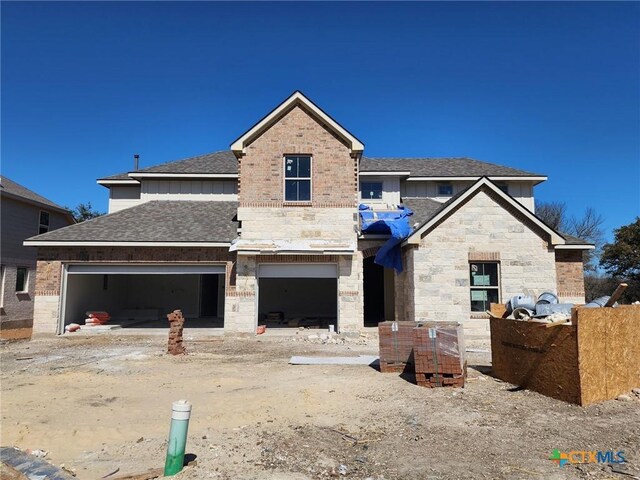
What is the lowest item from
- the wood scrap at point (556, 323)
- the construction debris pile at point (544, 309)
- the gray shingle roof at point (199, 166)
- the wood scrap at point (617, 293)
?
the wood scrap at point (556, 323)

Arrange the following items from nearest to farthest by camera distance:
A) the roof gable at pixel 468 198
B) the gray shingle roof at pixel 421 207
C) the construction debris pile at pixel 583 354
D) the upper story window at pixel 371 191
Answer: the construction debris pile at pixel 583 354, the roof gable at pixel 468 198, the gray shingle roof at pixel 421 207, the upper story window at pixel 371 191

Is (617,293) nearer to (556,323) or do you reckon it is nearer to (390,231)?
(556,323)

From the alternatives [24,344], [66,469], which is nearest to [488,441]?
[66,469]

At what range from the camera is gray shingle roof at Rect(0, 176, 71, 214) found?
68.2ft

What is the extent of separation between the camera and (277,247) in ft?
51.6

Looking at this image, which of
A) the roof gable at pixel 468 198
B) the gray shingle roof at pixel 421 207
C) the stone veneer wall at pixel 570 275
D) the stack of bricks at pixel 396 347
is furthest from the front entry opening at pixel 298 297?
the stack of bricks at pixel 396 347

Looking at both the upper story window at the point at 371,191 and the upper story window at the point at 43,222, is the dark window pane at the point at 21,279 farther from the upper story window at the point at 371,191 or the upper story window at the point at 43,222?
the upper story window at the point at 371,191

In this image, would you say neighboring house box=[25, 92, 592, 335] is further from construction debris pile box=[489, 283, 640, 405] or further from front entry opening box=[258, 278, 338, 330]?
construction debris pile box=[489, 283, 640, 405]

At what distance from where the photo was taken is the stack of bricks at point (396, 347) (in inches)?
372

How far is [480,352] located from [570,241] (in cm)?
621

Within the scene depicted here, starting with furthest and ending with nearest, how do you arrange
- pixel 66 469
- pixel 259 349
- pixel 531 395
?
1. pixel 259 349
2. pixel 531 395
3. pixel 66 469

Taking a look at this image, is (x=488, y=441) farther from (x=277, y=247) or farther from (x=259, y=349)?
(x=277, y=247)

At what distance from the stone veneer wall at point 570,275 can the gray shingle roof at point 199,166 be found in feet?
48.0

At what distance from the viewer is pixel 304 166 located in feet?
54.7
